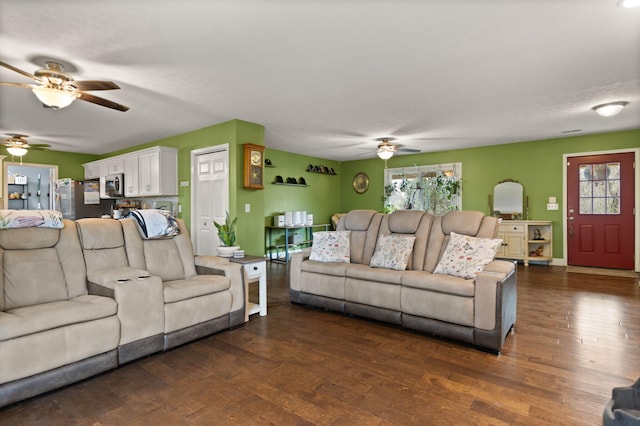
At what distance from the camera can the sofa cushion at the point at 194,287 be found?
9.12ft

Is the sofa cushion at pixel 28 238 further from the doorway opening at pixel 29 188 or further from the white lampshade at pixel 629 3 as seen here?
the doorway opening at pixel 29 188

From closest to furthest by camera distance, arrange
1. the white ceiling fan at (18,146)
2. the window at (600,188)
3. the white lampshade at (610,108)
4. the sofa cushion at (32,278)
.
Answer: the sofa cushion at (32,278) → the white lampshade at (610,108) → the white ceiling fan at (18,146) → the window at (600,188)

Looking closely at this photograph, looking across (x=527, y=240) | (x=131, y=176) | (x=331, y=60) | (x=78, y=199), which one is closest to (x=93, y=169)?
(x=78, y=199)

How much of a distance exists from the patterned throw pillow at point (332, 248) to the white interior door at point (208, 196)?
169 centimetres

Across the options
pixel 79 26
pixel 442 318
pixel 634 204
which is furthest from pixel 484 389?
pixel 634 204

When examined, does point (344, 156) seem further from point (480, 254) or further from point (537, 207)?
point (480, 254)

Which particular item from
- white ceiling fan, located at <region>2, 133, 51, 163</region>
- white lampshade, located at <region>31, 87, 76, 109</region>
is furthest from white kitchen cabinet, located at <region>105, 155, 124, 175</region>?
white lampshade, located at <region>31, 87, 76, 109</region>

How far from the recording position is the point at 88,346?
225 cm

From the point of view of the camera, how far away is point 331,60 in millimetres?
2939

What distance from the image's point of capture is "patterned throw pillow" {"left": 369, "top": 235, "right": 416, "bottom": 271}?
3488mm

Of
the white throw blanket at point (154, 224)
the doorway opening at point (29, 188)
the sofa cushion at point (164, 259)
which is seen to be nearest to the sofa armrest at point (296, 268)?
the sofa cushion at point (164, 259)

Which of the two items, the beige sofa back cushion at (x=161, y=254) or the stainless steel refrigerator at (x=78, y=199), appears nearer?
the beige sofa back cushion at (x=161, y=254)

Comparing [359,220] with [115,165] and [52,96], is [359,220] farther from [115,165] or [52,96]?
[115,165]

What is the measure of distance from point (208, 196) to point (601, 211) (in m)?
6.74
